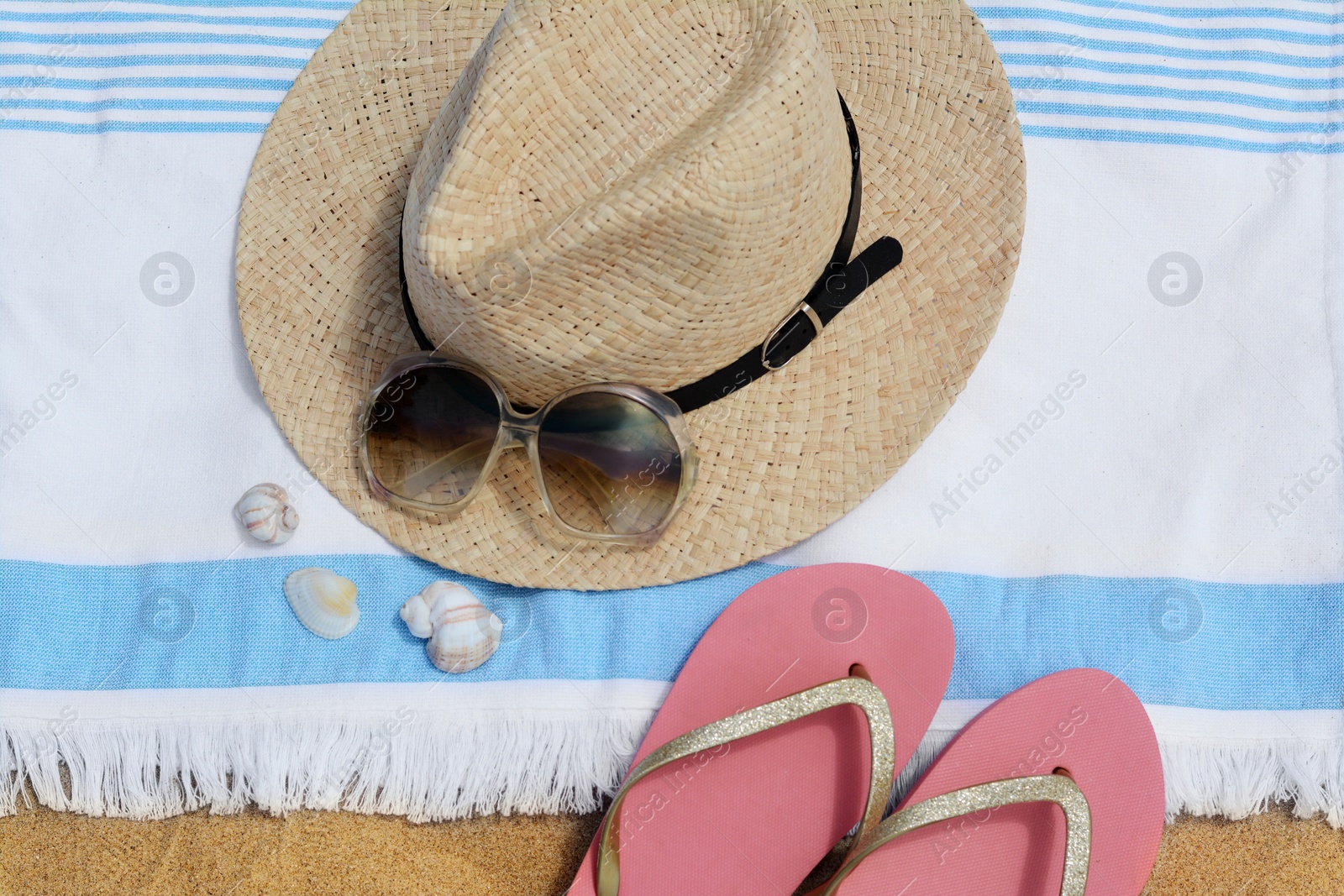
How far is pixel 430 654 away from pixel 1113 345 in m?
0.98

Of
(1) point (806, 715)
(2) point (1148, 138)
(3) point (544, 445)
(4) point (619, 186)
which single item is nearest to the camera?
(4) point (619, 186)

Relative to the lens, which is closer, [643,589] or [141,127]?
[643,589]

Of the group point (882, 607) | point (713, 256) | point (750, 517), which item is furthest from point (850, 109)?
point (882, 607)

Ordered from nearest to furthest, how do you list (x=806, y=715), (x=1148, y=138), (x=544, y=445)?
(x=544, y=445), (x=806, y=715), (x=1148, y=138)

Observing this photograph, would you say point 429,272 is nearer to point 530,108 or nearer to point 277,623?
point 530,108

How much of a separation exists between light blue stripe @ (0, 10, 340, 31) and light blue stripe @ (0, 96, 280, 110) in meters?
0.12

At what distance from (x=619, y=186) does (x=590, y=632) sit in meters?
0.57

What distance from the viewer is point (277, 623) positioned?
1.20m

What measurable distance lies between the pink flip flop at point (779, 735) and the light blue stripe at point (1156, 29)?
82cm

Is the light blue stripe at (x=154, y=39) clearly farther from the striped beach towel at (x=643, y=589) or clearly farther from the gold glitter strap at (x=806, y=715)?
the gold glitter strap at (x=806, y=715)

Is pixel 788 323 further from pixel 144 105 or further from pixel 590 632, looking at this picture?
pixel 144 105

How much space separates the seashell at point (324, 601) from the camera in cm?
118

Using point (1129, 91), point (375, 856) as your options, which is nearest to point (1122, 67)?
point (1129, 91)

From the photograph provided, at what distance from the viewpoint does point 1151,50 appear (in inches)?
53.1
